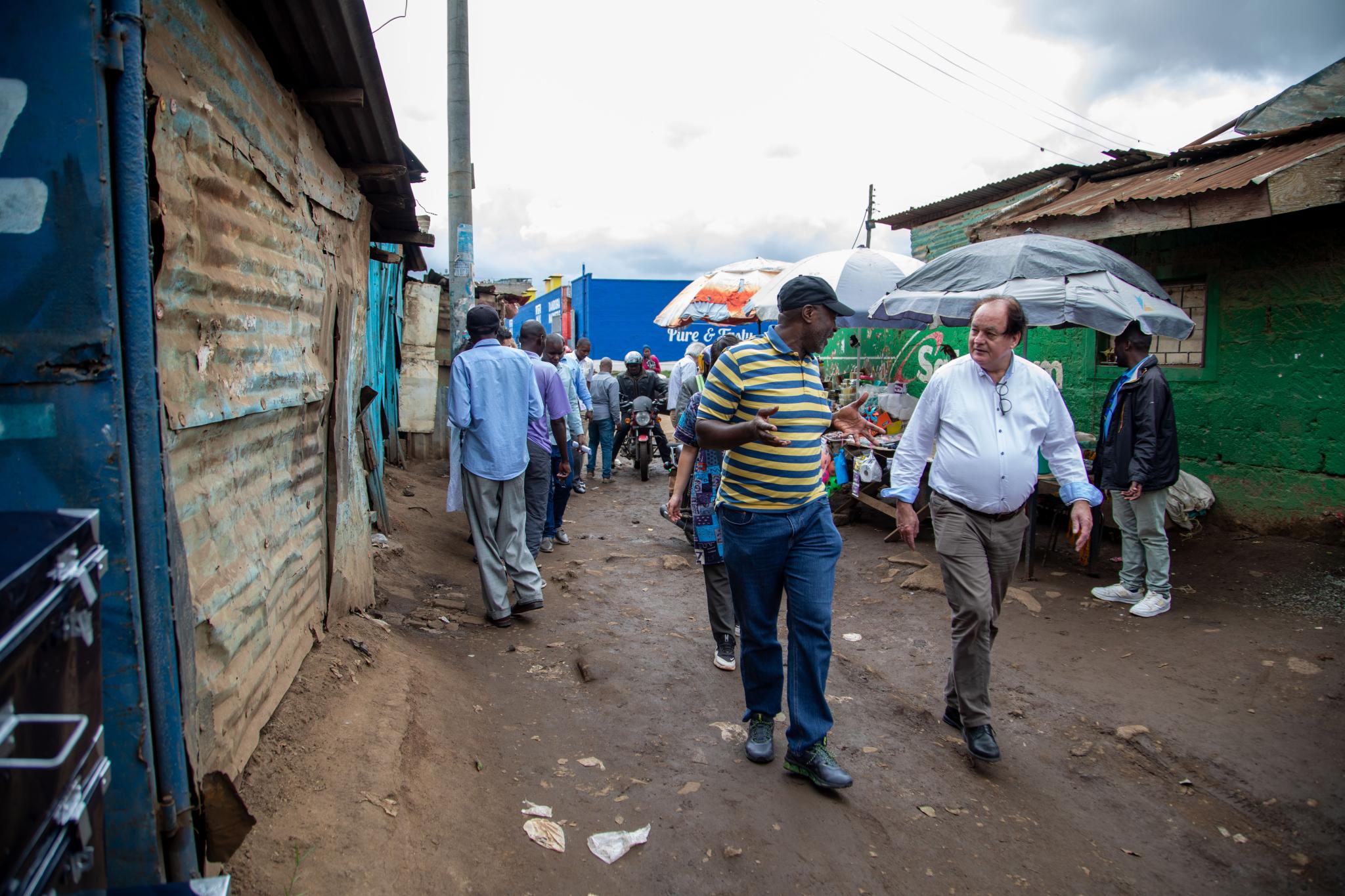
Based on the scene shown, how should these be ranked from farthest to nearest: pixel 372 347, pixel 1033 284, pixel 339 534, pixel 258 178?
pixel 372 347, pixel 1033 284, pixel 339 534, pixel 258 178

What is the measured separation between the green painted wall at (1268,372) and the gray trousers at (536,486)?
5.73m

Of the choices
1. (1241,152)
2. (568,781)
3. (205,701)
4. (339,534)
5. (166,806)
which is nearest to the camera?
(166,806)

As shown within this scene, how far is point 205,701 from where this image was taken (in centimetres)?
228

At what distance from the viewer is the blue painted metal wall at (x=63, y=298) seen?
164 centimetres

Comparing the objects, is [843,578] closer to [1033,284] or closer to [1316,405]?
[1033,284]

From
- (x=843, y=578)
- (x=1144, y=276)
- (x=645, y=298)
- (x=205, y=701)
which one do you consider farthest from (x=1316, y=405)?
(x=645, y=298)

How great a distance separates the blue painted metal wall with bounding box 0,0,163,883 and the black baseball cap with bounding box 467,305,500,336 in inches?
127

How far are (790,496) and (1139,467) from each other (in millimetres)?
3405

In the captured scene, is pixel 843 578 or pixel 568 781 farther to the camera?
pixel 843 578

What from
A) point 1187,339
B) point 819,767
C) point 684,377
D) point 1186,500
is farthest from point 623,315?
point 819,767

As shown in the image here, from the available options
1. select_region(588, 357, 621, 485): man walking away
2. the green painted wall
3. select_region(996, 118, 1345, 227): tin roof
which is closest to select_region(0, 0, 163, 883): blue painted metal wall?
select_region(996, 118, 1345, 227): tin roof

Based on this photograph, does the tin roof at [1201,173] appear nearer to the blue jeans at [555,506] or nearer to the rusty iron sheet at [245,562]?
the blue jeans at [555,506]

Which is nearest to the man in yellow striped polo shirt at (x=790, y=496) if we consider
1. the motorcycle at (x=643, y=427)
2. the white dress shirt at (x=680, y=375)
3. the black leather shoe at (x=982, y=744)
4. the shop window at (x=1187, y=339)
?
the black leather shoe at (x=982, y=744)

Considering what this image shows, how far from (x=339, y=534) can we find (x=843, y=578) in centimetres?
422
